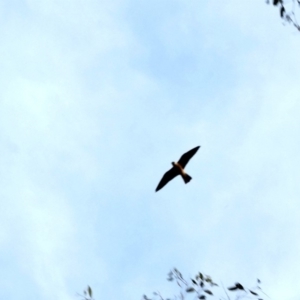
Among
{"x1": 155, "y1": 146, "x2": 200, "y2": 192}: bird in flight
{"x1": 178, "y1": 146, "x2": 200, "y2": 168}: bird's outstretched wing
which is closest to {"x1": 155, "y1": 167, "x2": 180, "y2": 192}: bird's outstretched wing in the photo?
{"x1": 155, "y1": 146, "x2": 200, "y2": 192}: bird in flight

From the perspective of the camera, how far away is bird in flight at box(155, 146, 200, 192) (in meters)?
22.8

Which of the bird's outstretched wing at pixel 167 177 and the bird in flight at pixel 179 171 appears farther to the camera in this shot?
the bird's outstretched wing at pixel 167 177

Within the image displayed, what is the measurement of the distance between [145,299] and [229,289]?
7.99 ft

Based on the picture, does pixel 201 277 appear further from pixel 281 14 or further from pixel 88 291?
pixel 281 14

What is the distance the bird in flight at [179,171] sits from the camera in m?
22.8

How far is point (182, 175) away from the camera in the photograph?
23.1 m

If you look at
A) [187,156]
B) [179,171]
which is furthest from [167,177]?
[187,156]

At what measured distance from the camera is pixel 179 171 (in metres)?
23.1

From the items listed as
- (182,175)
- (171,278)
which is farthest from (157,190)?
(171,278)

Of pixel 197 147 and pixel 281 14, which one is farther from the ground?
pixel 197 147

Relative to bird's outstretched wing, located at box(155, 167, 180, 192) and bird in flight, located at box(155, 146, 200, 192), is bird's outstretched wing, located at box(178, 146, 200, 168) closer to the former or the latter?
bird in flight, located at box(155, 146, 200, 192)

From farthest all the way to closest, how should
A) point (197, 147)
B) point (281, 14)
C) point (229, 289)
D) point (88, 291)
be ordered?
point (197, 147)
point (281, 14)
point (88, 291)
point (229, 289)

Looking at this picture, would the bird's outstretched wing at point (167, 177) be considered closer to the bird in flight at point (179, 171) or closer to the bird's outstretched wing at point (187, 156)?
the bird in flight at point (179, 171)

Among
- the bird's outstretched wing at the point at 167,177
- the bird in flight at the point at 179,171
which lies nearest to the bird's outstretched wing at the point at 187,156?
the bird in flight at the point at 179,171
